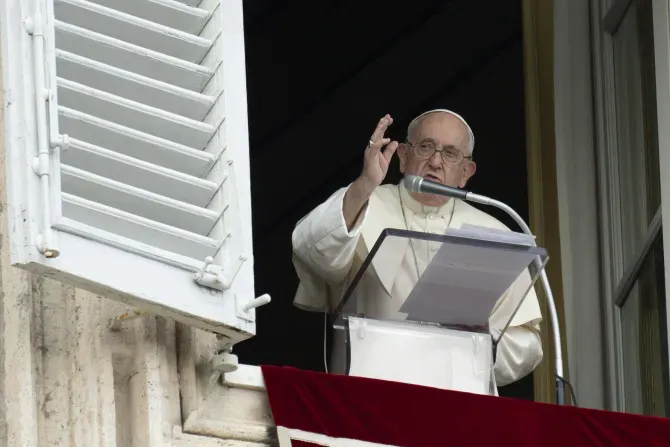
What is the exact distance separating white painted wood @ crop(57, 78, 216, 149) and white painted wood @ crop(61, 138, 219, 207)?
0.12 m

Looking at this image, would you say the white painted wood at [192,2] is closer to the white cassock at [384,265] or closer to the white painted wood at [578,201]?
the white cassock at [384,265]

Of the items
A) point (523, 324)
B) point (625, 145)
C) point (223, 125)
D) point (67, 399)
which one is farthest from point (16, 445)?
point (625, 145)

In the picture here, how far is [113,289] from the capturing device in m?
4.82

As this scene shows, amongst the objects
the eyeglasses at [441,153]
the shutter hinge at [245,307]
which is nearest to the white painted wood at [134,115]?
the shutter hinge at [245,307]

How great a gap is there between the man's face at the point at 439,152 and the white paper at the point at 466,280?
0.86 m

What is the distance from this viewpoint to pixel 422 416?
5.15 metres

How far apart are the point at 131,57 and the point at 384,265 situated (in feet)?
3.14

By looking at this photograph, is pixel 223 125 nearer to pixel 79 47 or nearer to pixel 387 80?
pixel 79 47

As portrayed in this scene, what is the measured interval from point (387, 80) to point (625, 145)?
5.05ft

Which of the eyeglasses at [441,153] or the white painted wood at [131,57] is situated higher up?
the white painted wood at [131,57]

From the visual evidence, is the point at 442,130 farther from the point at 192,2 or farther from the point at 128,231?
the point at 128,231

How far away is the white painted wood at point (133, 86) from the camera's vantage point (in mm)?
5039

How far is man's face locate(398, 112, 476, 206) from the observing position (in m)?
6.43

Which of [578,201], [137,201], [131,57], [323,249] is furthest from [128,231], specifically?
[578,201]
